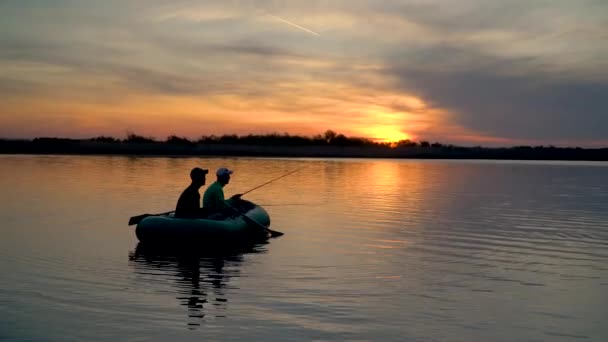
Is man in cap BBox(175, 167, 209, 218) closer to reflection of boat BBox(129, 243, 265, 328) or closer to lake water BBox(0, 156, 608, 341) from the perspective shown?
reflection of boat BBox(129, 243, 265, 328)

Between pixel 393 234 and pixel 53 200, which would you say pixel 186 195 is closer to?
pixel 393 234

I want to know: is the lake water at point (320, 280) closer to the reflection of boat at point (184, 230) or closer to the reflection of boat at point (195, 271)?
the reflection of boat at point (195, 271)

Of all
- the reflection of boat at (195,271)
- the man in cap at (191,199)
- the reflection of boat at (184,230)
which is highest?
the man in cap at (191,199)

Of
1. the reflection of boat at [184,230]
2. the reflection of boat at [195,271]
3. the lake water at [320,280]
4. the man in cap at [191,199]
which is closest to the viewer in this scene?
the lake water at [320,280]

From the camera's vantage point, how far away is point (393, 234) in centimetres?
1655

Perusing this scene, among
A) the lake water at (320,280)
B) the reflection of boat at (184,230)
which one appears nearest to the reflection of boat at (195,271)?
the lake water at (320,280)

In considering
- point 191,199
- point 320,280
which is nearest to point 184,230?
point 191,199

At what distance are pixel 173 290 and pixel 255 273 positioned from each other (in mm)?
1988

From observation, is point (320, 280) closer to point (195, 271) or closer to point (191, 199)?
point (195, 271)

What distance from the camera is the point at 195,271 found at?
1127cm

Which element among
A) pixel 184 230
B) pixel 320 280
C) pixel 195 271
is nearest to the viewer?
pixel 320 280

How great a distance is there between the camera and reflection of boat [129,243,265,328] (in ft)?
28.9

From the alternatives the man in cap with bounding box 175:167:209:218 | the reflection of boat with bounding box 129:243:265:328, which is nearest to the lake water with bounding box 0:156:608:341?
the reflection of boat with bounding box 129:243:265:328

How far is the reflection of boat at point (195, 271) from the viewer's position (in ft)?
28.9
